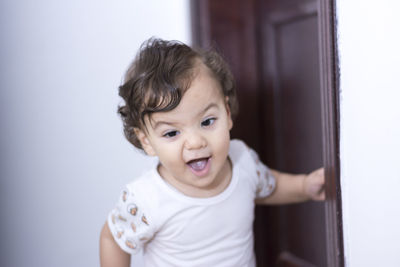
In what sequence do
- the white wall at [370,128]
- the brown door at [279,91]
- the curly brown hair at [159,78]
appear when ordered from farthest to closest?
the brown door at [279,91], the curly brown hair at [159,78], the white wall at [370,128]

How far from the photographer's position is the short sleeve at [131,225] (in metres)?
0.78

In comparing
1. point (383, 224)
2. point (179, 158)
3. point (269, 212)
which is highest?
point (179, 158)

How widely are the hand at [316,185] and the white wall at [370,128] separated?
19cm

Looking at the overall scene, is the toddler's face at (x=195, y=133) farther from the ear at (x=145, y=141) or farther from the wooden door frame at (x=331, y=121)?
the wooden door frame at (x=331, y=121)

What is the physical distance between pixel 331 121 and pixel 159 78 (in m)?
0.31

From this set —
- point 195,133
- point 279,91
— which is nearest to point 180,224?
point 195,133

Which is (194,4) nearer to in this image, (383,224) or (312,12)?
(312,12)

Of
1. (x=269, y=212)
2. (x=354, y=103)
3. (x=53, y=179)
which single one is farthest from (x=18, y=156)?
(x=269, y=212)

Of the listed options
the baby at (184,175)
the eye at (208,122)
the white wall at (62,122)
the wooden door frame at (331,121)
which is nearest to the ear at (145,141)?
the baby at (184,175)

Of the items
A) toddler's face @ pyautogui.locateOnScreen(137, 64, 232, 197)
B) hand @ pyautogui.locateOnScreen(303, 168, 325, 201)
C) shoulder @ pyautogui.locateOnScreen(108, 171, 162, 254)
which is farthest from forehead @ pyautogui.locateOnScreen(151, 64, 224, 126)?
hand @ pyautogui.locateOnScreen(303, 168, 325, 201)

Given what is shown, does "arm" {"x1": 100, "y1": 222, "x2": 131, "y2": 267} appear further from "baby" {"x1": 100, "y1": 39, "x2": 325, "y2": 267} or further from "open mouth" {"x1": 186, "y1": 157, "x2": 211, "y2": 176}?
"open mouth" {"x1": 186, "y1": 157, "x2": 211, "y2": 176}

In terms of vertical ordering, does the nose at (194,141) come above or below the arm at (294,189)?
above

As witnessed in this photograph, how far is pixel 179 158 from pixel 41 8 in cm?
47

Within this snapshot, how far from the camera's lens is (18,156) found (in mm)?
843
